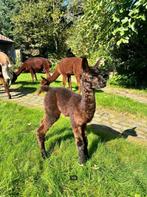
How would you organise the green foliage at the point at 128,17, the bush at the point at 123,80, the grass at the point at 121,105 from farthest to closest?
the bush at the point at 123,80, the green foliage at the point at 128,17, the grass at the point at 121,105

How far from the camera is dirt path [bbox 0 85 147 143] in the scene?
8328mm

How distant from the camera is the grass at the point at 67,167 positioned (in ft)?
17.7

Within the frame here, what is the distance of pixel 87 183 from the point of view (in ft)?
18.4

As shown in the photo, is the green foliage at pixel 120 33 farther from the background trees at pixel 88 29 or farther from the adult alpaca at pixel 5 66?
the adult alpaca at pixel 5 66

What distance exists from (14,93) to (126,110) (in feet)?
14.9

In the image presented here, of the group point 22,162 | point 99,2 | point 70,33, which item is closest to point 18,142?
point 22,162

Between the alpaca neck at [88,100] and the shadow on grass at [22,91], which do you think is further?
the shadow on grass at [22,91]

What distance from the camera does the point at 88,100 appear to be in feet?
19.4

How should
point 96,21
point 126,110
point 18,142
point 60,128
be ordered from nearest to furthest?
point 18,142 < point 60,128 < point 126,110 < point 96,21

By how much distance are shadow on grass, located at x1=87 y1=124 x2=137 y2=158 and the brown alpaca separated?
77cm

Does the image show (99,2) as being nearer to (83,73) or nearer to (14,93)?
(14,93)

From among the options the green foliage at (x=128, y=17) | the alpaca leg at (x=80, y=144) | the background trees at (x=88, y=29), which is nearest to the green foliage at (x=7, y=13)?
the background trees at (x=88, y=29)

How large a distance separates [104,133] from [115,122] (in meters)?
1.43

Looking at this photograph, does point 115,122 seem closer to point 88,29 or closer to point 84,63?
point 84,63
